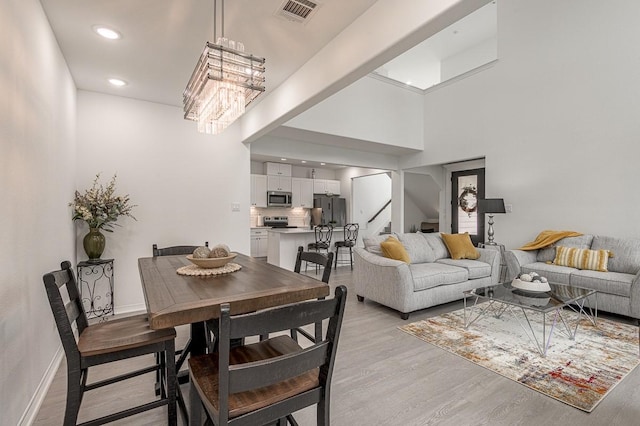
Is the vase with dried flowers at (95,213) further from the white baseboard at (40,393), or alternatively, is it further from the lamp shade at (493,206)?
the lamp shade at (493,206)

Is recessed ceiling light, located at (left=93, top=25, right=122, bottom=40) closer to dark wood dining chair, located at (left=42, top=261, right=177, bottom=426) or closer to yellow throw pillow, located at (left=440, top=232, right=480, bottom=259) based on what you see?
dark wood dining chair, located at (left=42, top=261, right=177, bottom=426)

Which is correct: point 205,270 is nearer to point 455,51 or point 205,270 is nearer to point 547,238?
point 547,238

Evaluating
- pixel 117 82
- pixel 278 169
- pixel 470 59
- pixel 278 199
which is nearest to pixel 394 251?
pixel 117 82

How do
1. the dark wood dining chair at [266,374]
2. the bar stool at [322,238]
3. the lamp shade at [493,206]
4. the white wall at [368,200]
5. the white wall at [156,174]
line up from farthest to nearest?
1. the white wall at [368,200]
2. the bar stool at [322,238]
3. the lamp shade at [493,206]
4. the white wall at [156,174]
5. the dark wood dining chair at [266,374]

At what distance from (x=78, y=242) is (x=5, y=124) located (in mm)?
2374

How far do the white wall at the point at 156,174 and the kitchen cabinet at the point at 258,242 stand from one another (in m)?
3.27

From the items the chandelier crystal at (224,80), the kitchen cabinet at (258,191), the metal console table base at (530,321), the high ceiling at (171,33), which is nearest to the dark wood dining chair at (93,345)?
the chandelier crystal at (224,80)

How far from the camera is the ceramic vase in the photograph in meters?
3.30

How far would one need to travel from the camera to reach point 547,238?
450 cm

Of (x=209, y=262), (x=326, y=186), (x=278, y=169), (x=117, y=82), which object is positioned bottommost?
(x=209, y=262)

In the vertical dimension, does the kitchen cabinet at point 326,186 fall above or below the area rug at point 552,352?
above

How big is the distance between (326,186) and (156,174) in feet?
17.7

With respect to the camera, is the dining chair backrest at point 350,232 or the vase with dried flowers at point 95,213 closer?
the vase with dried flowers at point 95,213

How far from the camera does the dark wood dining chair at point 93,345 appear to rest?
1331 millimetres
